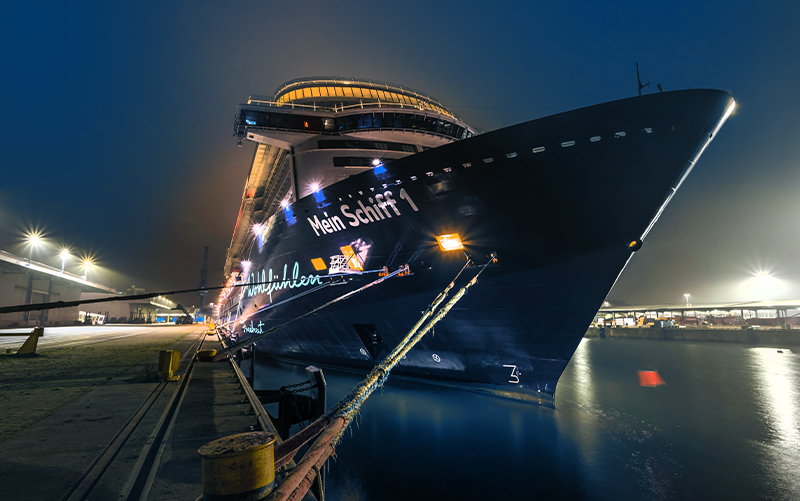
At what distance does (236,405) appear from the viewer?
6.51 metres

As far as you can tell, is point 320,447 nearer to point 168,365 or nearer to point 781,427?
point 168,365

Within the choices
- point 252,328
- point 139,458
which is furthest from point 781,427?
point 252,328

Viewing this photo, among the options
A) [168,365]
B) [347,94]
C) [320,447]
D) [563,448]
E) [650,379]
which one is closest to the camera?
[320,447]

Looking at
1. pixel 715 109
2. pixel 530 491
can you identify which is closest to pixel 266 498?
pixel 530 491

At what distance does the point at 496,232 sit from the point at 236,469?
7902mm

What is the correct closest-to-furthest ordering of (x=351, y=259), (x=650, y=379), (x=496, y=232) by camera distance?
(x=496, y=232)
(x=351, y=259)
(x=650, y=379)

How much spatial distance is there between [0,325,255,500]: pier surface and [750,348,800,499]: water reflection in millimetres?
10670

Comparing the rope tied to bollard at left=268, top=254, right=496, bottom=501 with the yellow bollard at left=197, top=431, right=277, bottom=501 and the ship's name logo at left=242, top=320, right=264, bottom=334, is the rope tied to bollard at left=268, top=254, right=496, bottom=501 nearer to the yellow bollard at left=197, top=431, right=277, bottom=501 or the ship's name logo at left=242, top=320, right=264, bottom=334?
the yellow bollard at left=197, top=431, right=277, bottom=501

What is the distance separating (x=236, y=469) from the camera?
1.81m

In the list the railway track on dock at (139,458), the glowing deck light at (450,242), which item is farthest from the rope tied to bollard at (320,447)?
the glowing deck light at (450,242)

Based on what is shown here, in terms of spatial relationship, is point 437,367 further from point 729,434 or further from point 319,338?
point 729,434

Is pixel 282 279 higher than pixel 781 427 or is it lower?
higher

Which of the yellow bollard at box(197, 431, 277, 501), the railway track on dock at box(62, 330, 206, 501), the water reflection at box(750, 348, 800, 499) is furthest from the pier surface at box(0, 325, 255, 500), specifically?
the water reflection at box(750, 348, 800, 499)

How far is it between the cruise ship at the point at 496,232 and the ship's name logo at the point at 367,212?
0.04 meters
